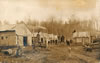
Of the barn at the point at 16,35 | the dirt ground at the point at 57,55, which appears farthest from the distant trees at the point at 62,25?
the dirt ground at the point at 57,55

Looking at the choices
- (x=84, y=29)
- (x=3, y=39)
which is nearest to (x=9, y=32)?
(x=3, y=39)

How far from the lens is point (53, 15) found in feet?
9.55

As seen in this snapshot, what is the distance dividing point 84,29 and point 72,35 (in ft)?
1.07

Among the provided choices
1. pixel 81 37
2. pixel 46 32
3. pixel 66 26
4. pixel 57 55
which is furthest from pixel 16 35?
pixel 81 37

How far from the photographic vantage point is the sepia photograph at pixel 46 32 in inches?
112

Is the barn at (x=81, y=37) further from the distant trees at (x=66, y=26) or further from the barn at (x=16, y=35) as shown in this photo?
the barn at (x=16, y=35)

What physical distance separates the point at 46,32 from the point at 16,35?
2.29ft

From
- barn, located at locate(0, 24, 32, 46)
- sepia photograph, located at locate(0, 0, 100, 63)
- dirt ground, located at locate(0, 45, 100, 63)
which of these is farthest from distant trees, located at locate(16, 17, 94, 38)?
dirt ground, located at locate(0, 45, 100, 63)

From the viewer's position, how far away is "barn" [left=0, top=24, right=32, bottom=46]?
2.83m

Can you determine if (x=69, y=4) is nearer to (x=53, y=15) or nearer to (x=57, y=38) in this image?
(x=53, y=15)

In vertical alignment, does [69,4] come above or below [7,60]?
above

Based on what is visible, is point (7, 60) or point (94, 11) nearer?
point (7, 60)

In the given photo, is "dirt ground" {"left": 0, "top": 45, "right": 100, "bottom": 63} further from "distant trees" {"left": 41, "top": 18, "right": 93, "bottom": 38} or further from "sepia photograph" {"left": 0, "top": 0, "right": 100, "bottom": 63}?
"distant trees" {"left": 41, "top": 18, "right": 93, "bottom": 38}

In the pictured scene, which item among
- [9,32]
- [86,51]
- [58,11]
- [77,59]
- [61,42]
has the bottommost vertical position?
[77,59]
